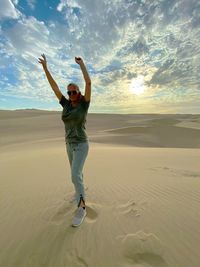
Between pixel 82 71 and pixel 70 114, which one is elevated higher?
pixel 82 71

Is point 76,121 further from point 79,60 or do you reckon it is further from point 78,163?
point 79,60

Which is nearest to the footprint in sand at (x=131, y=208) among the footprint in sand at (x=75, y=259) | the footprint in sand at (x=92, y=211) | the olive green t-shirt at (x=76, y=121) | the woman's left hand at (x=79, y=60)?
the footprint in sand at (x=92, y=211)

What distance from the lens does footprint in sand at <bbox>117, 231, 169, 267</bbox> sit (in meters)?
2.60

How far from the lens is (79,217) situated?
3533mm

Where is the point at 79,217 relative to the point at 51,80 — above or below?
below

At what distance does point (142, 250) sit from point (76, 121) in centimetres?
203

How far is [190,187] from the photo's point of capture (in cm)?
496

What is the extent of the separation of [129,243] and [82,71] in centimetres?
262

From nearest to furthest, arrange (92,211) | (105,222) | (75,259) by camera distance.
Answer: (75,259)
(105,222)
(92,211)

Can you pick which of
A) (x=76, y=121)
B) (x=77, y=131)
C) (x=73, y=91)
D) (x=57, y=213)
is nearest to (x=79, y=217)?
(x=57, y=213)

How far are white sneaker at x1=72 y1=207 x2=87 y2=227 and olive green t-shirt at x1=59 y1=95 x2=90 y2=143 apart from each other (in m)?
1.14

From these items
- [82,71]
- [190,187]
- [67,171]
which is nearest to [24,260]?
[82,71]

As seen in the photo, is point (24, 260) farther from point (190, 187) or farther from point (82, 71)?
point (190, 187)

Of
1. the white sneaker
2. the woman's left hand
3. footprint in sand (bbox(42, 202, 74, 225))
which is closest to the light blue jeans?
the white sneaker
